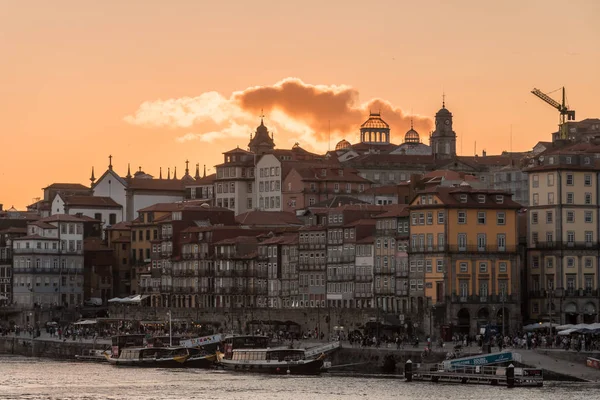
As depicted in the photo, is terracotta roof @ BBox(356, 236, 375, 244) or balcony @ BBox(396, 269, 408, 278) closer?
balcony @ BBox(396, 269, 408, 278)

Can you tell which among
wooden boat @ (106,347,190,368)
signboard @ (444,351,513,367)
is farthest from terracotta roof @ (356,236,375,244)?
signboard @ (444,351,513,367)

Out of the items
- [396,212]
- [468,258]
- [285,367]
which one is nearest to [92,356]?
[396,212]

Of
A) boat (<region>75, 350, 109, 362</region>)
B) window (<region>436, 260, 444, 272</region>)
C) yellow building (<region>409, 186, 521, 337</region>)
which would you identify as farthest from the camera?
boat (<region>75, 350, 109, 362</region>)

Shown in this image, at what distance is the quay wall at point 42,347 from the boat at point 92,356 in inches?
45.3

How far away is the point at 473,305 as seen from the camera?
16088 centimetres

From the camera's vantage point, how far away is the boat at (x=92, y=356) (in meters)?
172

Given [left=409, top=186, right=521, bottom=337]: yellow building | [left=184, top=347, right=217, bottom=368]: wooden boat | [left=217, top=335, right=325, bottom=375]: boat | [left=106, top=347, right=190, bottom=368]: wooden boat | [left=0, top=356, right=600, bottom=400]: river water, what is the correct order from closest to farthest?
[left=0, top=356, right=600, bottom=400]: river water, [left=217, top=335, right=325, bottom=375]: boat, [left=184, top=347, right=217, bottom=368]: wooden boat, [left=106, top=347, right=190, bottom=368]: wooden boat, [left=409, top=186, right=521, bottom=337]: yellow building

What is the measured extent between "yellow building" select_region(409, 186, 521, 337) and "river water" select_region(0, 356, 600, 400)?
20.0m

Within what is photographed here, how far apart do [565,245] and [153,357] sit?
3412 cm

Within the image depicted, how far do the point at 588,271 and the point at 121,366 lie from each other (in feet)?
125

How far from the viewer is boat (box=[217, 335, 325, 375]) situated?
14588 cm

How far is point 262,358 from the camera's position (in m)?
149

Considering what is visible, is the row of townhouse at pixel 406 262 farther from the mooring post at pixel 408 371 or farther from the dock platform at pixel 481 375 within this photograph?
the mooring post at pixel 408 371

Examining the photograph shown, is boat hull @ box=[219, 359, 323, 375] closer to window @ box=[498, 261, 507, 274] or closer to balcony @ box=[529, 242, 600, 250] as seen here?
window @ box=[498, 261, 507, 274]
